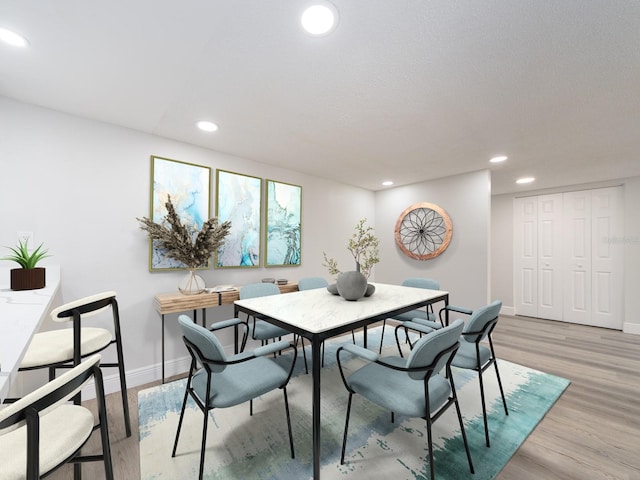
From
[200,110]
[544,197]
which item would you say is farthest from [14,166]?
[544,197]

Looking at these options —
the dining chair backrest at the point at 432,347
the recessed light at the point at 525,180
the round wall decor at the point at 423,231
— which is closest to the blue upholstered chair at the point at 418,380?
the dining chair backrest at the point at 432,347

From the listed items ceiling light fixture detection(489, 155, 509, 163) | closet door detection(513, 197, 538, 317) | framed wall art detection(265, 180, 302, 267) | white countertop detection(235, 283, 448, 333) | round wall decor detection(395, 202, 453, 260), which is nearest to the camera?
white countertop detection(235, 283, 448, 333)

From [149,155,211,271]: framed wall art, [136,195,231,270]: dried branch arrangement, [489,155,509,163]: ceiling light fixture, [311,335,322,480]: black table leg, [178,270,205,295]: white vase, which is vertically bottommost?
[311,335,322,480]: black table leg

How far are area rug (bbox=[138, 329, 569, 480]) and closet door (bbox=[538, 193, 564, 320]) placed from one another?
9.82ft

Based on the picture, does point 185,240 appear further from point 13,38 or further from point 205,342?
point 13,38

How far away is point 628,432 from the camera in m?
1.88

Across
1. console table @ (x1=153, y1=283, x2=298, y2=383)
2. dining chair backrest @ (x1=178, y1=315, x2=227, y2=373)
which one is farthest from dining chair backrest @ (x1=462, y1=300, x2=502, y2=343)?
console table @ (x1=153, y1=283, x2=298, y2=383)

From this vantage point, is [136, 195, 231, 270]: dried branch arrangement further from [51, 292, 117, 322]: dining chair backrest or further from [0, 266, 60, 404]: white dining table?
[51, 292, 117, 322]: dining chair backrest

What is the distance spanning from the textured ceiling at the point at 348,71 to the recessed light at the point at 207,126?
0.10 meters

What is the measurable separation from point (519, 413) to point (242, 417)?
2.13 metres

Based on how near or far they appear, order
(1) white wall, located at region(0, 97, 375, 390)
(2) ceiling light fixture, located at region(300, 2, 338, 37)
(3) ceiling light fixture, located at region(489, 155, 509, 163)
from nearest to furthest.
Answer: (2) ceiling light fixture, located at region(300, 2, 338, 37)
(1) white wall, located at region(0, 97, 375, 390)
(3) ceiling light fixture, located at region(489, 155, 509, 163)

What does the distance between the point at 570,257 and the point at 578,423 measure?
3777 mm

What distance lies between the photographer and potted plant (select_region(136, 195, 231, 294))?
8.06 feet

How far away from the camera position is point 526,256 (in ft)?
16.8
